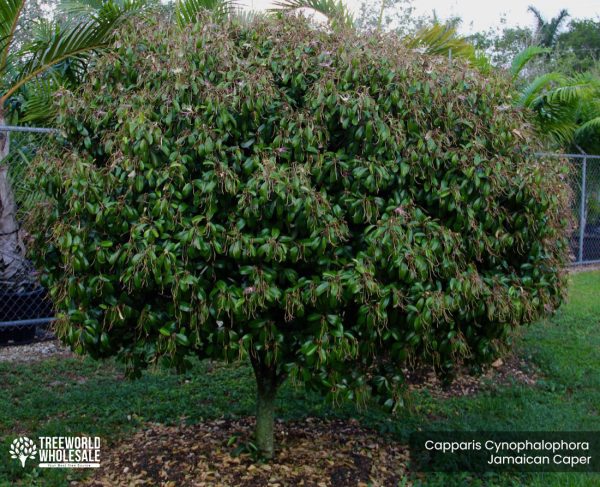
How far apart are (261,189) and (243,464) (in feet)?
6.49

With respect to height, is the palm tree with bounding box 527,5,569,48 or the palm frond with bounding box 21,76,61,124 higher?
the palm tree with bounding box 527,5,569,48

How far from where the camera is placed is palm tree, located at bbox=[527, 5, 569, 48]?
73.0ft

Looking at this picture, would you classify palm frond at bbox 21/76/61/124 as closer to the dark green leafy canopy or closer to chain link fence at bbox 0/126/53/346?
chain link fence at bbox 0/126/53/346

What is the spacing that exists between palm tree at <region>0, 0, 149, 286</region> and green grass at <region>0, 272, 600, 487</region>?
4.74 feet

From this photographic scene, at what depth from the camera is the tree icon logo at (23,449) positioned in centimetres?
405

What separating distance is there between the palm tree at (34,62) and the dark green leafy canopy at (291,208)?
8.71 feet

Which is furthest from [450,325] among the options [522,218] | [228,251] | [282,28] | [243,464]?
[282,28]

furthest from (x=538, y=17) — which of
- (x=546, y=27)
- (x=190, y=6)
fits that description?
(x=190, y=6)

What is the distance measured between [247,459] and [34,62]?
436 cm

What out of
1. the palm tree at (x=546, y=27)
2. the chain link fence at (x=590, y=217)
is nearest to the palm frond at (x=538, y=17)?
the palm tree at (x=546, y=27)

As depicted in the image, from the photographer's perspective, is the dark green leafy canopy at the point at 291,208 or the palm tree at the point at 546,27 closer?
the dark green leafy canopy at the point at 291,208

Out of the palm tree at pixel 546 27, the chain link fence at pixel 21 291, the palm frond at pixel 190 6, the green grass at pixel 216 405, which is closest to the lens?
the green grass at pixel 216 405

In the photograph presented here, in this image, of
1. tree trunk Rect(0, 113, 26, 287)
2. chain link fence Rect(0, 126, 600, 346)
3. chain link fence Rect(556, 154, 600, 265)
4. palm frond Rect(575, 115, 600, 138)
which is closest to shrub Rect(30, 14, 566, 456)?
chain link fence Rect(0, 126, 600, 346)

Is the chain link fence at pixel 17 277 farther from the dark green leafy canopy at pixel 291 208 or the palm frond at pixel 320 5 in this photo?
the dark green leafy canopy at pixel 291 208
